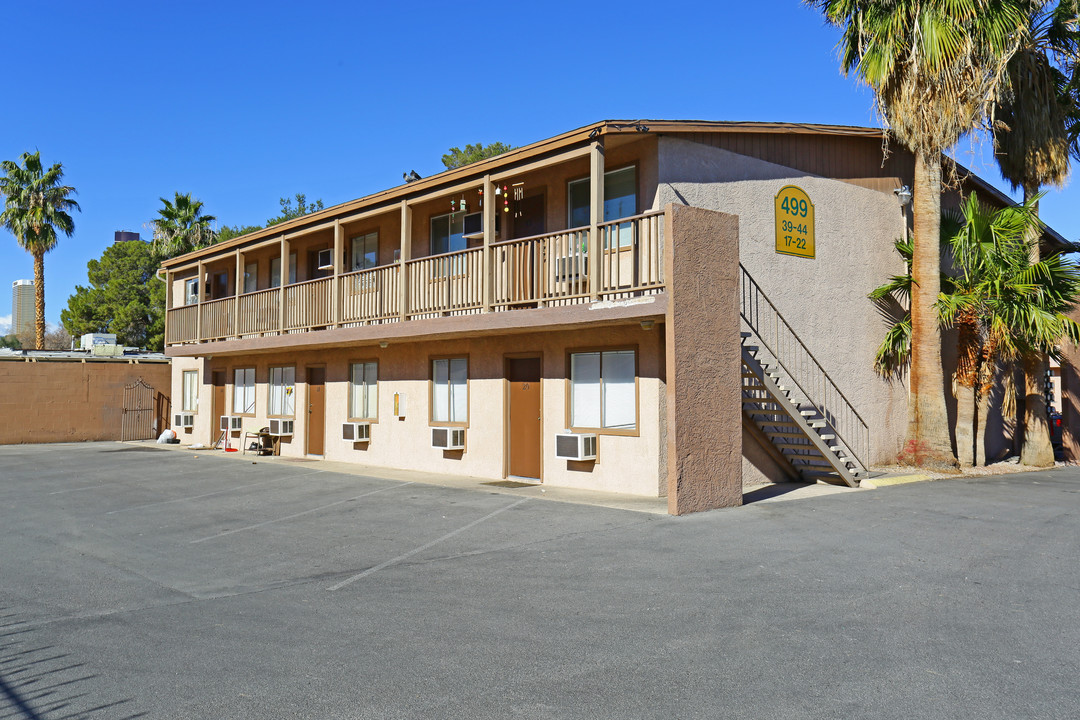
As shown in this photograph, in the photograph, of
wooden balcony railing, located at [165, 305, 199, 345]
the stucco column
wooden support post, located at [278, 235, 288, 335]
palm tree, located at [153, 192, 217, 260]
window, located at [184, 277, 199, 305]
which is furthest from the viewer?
palm tree, located at [153, 192, 217, 260]

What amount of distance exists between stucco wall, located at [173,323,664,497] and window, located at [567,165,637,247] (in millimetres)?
1966

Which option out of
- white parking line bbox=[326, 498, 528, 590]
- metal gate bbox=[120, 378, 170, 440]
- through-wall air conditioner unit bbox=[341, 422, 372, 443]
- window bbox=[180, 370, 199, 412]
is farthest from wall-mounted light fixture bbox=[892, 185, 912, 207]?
metal gate bbox=[120, 378, 170, 440]

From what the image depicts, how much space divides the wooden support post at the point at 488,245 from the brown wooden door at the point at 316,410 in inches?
291

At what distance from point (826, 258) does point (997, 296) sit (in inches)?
129

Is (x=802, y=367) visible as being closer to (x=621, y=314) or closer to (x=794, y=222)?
(x=794, y=222)

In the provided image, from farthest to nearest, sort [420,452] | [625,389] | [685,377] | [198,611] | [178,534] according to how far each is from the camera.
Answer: [420,452]
[625,389]
[685,377]
[178,534]
[198,611]

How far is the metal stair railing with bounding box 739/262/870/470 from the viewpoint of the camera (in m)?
13.4

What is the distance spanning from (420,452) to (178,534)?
22.7 feet

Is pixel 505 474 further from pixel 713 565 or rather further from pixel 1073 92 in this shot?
pixel 1073 92

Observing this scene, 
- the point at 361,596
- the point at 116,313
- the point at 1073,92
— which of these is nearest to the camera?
the point at 361,596

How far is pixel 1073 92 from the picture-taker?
1772 cm

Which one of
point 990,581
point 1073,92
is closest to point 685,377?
point 990,581

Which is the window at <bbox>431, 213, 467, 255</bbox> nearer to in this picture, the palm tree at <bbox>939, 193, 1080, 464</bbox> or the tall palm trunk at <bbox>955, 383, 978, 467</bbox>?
the palm tree at <bbox>939, 193, 1080, 464</bbox>

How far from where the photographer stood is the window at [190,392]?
25623 mm
